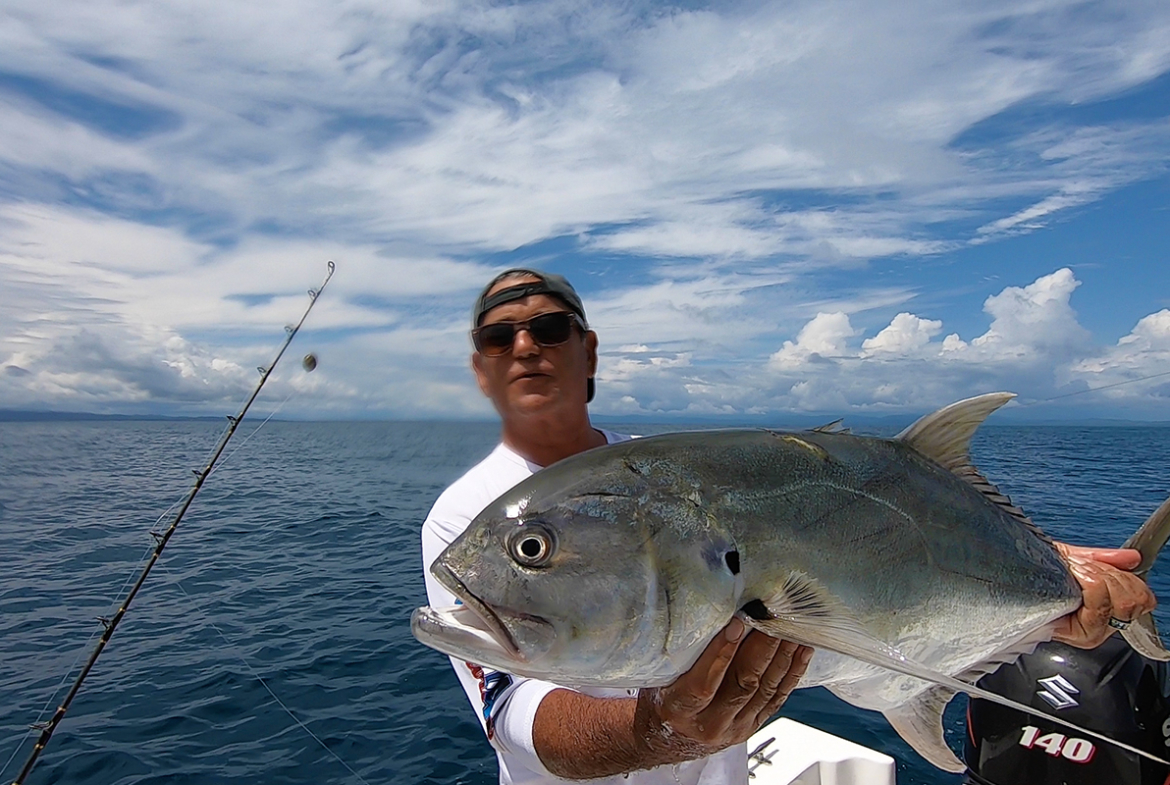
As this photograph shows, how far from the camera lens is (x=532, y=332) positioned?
3.03 meters

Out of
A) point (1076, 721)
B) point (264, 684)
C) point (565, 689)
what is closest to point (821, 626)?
point (565, 689)

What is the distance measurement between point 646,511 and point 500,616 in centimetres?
43

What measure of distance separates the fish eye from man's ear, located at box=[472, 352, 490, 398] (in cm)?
155

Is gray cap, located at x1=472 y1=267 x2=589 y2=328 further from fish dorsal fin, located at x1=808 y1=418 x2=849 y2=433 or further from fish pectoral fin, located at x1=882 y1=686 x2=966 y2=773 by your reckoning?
fish pectoral fin, located at x1=882 y1=686 x2=966 y2=773

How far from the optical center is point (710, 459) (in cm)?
188

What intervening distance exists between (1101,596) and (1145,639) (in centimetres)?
25

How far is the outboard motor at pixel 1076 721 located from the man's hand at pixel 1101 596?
1.32 m

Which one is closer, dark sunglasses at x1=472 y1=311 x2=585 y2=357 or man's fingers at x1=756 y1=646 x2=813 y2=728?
man's fingers at x1=756 y1=646 x2=813 y2=728

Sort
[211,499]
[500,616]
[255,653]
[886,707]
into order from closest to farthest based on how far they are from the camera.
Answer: [500,616], [886,707], [255,653], [211,499]

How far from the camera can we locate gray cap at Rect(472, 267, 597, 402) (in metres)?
3.08

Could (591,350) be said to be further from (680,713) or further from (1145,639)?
(1145,639)

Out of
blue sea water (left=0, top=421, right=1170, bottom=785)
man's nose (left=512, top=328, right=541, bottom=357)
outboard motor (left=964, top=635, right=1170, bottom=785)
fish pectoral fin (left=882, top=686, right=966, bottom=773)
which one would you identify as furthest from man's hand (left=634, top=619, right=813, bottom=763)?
blue sea water (left=0, top=421, right=1170, bottom=785)

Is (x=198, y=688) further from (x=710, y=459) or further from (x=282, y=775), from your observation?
(x=710, y=459)

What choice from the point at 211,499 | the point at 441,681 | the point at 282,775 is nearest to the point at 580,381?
the point at 282,775
